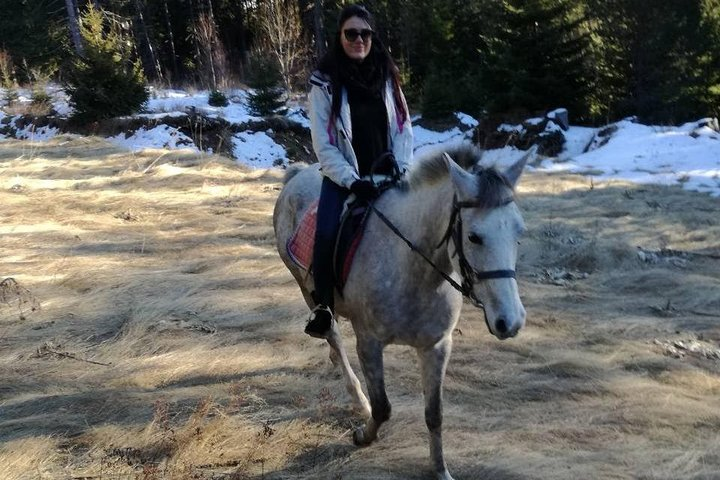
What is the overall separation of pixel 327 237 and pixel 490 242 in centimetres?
105

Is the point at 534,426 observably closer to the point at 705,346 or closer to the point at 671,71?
the point at 705,346

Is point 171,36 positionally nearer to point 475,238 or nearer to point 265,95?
point 265,95

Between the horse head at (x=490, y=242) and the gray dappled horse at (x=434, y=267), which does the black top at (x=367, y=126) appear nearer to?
the gray dappled horse at (x=434, y=267)

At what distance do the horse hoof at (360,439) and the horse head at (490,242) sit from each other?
125 centimetres

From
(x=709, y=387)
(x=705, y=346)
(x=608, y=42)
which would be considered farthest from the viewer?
(x=608, y=42)

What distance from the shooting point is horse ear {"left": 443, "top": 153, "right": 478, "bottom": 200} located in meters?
2.27

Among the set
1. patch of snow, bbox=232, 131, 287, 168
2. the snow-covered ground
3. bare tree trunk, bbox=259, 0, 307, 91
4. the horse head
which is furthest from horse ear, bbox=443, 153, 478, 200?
bare tree trunk, bbox=259, 0, 307, 91

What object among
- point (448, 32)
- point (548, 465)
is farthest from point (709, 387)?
point (448, 32)

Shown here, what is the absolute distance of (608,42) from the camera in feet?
57.5

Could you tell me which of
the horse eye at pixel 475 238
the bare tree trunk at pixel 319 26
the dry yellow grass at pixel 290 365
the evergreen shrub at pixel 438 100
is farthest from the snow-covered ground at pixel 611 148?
the bare tree trunk at pixel 319 26

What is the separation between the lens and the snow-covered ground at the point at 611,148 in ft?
35.1

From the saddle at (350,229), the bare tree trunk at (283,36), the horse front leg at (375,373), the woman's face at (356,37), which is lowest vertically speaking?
the horse front leg at (375,373)

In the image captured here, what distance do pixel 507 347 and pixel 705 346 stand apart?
150cm

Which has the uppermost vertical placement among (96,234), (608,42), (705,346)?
(608,42)
